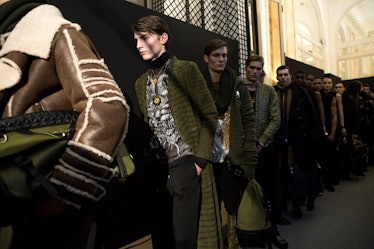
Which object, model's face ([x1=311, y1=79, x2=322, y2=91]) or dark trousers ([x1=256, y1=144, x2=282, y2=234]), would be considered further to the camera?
model's face ([x1=311, y1=79, x2=322, y2=91])

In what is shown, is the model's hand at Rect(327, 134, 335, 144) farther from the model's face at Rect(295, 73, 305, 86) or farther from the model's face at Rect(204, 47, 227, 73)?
the model's face at Rect(204, 47, 227, 73)

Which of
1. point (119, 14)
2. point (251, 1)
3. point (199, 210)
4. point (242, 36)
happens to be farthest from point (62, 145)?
point (251, 1)

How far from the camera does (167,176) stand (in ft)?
6.30

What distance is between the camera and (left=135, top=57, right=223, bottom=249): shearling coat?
1.93 m

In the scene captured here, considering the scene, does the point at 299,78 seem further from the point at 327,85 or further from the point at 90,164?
the point at 90,164

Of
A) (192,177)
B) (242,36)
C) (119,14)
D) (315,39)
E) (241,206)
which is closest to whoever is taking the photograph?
(192,177)

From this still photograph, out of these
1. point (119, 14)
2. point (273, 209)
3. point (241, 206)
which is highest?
point (119, 14)

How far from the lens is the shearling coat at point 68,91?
869 millimetres

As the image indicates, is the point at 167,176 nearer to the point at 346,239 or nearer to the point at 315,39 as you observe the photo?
the point at 346,239

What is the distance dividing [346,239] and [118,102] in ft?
9.51

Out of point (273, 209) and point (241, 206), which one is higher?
point (241, 206)

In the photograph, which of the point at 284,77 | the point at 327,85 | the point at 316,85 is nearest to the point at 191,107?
the point at 284,77

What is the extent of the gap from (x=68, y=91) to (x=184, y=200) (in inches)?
44.1

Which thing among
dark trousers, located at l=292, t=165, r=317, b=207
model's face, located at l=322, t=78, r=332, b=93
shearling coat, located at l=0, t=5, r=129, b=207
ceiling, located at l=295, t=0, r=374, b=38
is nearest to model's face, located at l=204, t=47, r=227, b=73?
shearling coat, located at l=0, t=5, r=129, b=207
